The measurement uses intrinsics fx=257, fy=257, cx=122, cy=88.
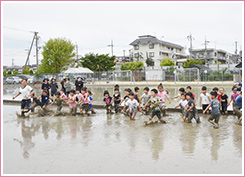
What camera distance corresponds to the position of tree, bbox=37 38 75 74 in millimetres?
42438

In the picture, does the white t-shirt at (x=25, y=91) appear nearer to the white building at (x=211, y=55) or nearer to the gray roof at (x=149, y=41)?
the gray roof at (x=149, y=41)

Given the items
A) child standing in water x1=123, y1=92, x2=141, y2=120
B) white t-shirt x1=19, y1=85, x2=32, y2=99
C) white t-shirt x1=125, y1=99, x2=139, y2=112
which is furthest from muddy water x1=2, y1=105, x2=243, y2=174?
white t-shirt x1=19, y1=85, x2=32, y2=99

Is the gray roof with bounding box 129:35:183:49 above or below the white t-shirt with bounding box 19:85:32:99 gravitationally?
above

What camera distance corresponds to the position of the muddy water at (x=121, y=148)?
430cm

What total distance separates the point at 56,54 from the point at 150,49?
29127 mm

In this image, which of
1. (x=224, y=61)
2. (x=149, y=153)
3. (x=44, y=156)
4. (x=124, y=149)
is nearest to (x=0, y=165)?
(x=44, y=156)

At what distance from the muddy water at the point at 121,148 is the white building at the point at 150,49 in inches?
2213

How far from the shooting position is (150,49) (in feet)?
213

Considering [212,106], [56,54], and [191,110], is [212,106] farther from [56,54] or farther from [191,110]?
[56,54]

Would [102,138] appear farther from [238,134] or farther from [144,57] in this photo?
[144,57]

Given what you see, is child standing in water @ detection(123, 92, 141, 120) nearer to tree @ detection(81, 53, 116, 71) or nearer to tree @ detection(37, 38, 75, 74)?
tree @ detection(37, 38, 75, 74)

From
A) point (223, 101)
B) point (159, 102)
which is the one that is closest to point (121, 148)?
point (159, 102)

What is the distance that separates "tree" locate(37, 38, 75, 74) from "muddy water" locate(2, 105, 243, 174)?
35333mm

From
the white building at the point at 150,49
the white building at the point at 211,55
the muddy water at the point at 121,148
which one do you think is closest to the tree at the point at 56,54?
the white building at the point at 150,49
